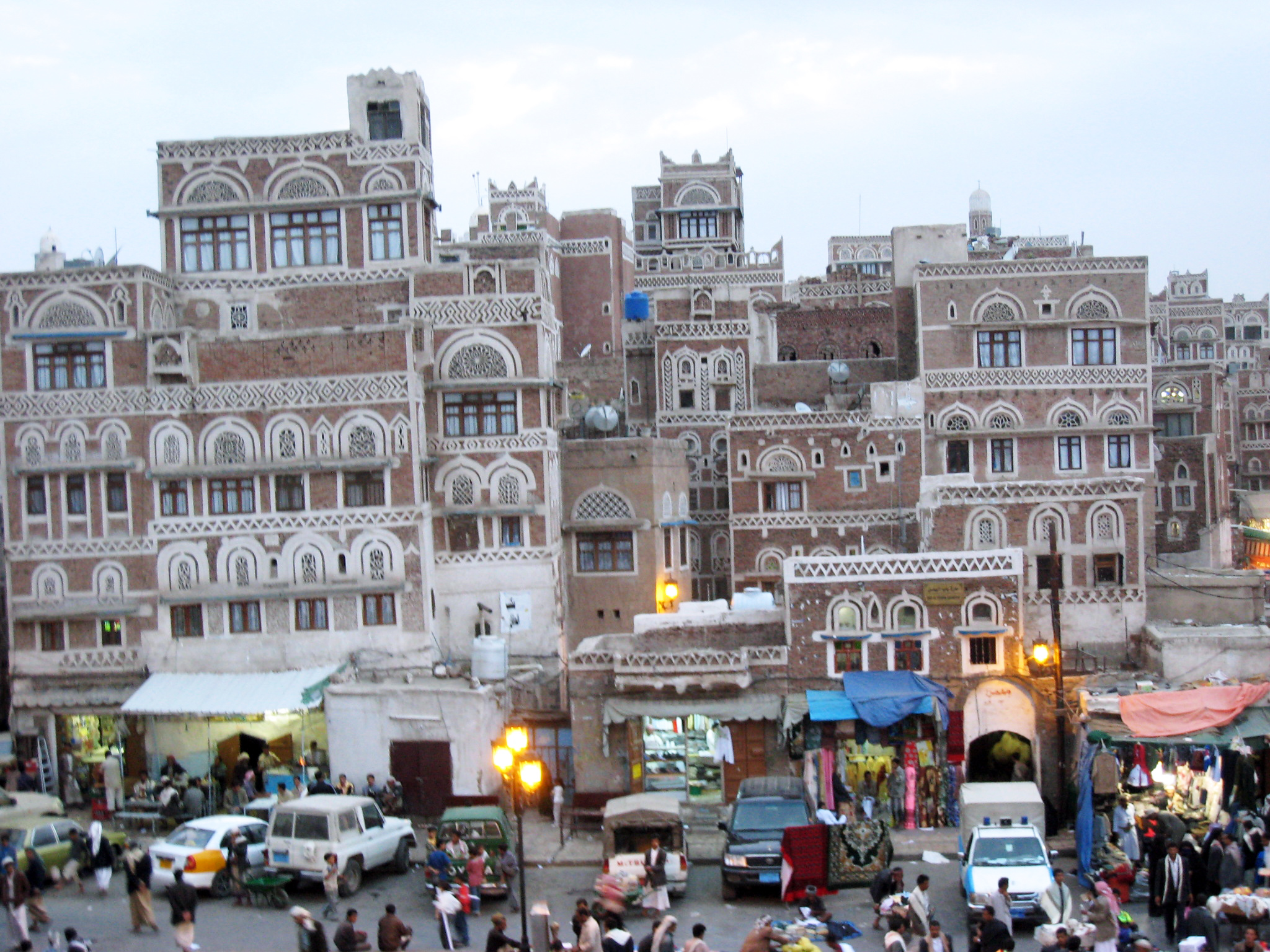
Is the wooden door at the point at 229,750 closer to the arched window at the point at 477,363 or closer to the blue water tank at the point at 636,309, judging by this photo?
the arched window at the point at 477,363

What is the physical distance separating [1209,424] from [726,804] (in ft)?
148

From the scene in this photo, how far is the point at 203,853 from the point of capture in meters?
24.5

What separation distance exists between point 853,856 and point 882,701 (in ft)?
16.5

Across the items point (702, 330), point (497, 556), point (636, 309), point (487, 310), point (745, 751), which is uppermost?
point (636, 309)

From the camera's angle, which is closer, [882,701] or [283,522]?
[882,701]

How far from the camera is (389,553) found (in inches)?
1395

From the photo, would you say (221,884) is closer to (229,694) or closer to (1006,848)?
(229,694)

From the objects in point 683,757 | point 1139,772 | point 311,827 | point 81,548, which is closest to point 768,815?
point 683,757

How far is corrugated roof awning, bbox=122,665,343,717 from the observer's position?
32094 millimetres

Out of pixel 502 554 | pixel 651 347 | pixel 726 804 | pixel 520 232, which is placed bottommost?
pixel 726 804

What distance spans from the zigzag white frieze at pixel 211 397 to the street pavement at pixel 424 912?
42.6 ft

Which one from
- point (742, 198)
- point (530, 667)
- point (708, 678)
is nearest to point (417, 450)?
point (530, 667)

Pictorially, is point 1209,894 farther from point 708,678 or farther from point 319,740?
point 319,740

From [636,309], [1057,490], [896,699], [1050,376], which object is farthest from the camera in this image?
[636,309]
